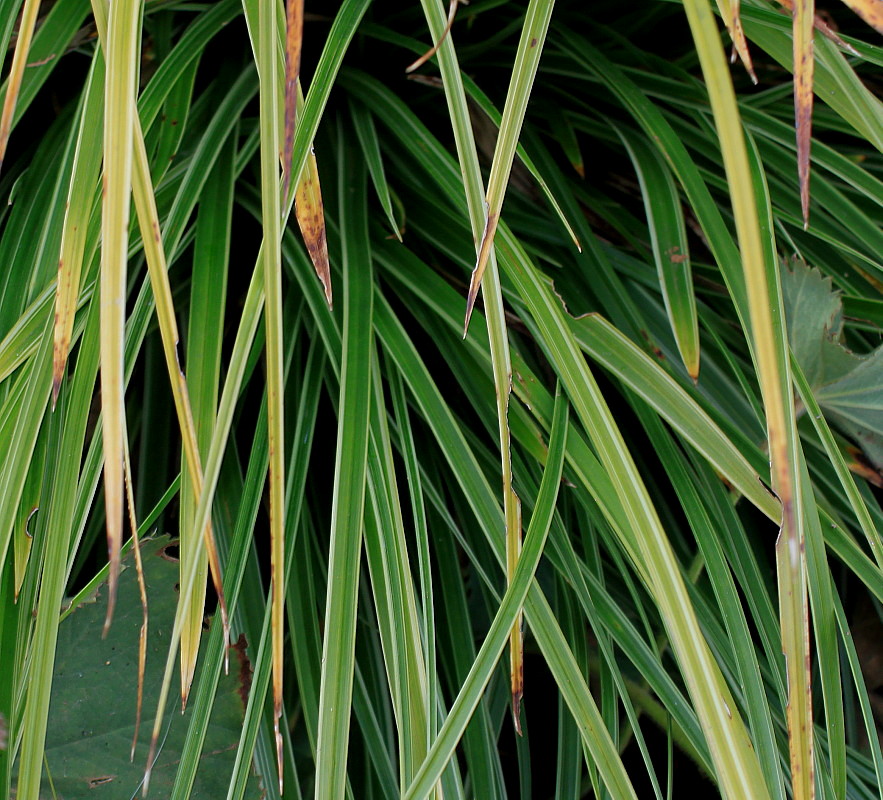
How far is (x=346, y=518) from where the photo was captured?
503mm

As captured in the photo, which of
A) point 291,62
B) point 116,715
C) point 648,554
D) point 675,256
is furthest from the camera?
point 675,256

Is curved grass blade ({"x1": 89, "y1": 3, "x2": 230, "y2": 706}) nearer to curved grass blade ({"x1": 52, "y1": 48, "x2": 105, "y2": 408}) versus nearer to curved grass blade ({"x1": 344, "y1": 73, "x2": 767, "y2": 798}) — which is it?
curved grass blade ({"x1": 52, "y1": 48, "x2": 105, "y2": 408})

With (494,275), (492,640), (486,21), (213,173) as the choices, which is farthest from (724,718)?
(486,21)

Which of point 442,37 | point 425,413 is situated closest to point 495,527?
Result: point 425,413

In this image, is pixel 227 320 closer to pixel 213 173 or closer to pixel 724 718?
pixel 213 173

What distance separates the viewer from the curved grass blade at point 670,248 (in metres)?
0.60

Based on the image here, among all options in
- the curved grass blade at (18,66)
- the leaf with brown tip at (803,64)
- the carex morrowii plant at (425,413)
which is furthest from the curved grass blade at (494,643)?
the curved grass blade at (18,66)

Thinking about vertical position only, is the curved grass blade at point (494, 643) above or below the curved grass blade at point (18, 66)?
below

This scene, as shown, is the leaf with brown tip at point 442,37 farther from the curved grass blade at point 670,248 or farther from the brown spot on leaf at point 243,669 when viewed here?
the brown spot on leaf at point 243,669

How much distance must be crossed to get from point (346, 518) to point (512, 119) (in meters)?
0.28

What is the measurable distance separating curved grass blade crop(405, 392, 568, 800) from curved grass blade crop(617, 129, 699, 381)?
16 cm

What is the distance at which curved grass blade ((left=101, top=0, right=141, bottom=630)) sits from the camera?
0.32 metres

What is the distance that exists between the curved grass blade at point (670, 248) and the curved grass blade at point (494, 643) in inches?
6.5

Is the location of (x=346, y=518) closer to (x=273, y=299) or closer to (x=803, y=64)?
(x=273, y=299)
